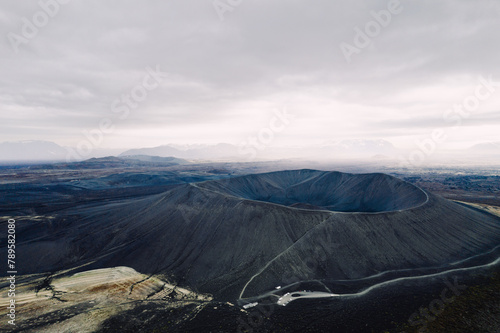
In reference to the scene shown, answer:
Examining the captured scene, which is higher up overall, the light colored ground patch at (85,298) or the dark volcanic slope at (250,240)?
the dark volcanic slope at (250,240)

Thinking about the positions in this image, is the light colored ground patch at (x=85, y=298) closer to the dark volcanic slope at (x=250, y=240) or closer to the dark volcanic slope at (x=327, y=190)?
the dark volcanic slope at (x=250, y=240)

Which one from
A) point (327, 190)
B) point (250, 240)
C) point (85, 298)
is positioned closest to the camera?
point (85, 298)

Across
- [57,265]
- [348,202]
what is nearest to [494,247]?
[348,202]

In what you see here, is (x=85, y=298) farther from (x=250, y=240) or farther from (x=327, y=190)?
(x=327, y=190)

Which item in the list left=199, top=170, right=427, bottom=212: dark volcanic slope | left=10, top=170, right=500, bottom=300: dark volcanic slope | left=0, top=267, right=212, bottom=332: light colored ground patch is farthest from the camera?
left=199, top=170, right=427, bottom=212: dark volcanic slope

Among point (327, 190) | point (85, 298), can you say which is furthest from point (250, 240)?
point (327, 190)

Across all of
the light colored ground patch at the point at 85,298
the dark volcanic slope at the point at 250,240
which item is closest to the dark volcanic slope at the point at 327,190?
the dark volcanic slope at the point at 250,240

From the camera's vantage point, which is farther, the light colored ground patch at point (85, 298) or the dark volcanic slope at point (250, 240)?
the dark volcanic slope at point (250, 240)

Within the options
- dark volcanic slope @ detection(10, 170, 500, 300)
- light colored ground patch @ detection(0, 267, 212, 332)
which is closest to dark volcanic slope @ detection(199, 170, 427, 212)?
dark volcanic slope @ detection(10, 170, 500, 300)

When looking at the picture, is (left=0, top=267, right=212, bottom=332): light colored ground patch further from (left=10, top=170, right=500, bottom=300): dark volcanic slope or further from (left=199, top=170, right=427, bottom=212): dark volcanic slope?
(left=199, top=170, right=427, bottom=212): dark volcanic slope
